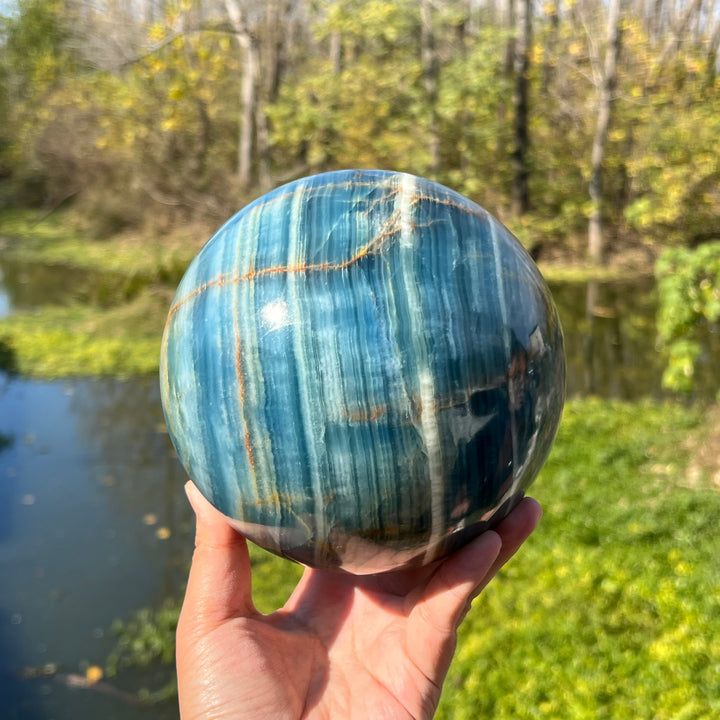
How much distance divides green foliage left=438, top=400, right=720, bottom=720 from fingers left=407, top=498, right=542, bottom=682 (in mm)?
1551

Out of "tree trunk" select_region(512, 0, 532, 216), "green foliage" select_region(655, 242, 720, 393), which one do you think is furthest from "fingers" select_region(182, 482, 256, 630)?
"tree trunk" select_region(512, 0, 532, 216)

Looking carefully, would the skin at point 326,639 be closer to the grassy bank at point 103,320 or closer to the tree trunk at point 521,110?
the grassy bank at point 103,320

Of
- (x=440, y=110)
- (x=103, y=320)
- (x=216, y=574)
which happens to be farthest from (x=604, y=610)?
(x=440, y=110)

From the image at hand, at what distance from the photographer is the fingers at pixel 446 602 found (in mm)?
1849

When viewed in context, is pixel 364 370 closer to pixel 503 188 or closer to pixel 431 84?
pixel 431 84

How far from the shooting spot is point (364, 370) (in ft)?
5.21

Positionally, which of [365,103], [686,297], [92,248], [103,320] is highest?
[365,103]

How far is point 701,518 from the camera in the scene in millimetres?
4266

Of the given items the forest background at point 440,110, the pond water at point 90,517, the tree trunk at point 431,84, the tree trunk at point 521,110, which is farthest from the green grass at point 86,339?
the tree trunk at point 521,110

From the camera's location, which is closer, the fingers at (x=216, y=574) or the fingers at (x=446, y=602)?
the fingers at (x=446, y=602)

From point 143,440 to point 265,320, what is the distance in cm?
527

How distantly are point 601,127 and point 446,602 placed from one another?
1195 centimetres

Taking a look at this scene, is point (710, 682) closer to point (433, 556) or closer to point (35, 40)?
point (433, 556)

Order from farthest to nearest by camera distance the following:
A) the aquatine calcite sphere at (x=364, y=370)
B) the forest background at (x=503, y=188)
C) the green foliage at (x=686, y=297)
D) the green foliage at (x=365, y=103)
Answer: the green foliage at (x=365, y=103)
the green foliage at (x=686, y=297)
the forest background at (x=503, y=188)
the aquatine calcite sphere at (x=364, y=370)
